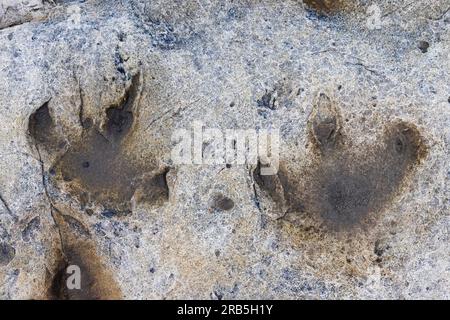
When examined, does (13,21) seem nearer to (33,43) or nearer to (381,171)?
(33,43)

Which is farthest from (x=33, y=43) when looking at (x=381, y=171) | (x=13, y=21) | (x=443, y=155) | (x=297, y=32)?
(x=443, y=155)

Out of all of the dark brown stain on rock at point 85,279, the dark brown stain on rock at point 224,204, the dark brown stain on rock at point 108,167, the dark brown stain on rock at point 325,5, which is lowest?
the dark brown stain on rock at point 85,279

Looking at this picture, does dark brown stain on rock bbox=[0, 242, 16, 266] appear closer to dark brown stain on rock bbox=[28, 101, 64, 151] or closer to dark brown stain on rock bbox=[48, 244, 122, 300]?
dark brown stain on rock bbox=[48, 244, 122, 300]

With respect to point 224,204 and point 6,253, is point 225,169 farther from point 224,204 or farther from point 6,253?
point 6,253

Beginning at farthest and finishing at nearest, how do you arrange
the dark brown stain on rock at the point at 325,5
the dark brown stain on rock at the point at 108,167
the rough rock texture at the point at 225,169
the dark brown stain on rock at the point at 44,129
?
1. the dark brown stain on rock at the point at 325,5
2. the dark brown stain on rock at the point at 44,129
3. the dark brown stain on rock at the point at 108,167
4. the rough rock texture at the point at 225,169

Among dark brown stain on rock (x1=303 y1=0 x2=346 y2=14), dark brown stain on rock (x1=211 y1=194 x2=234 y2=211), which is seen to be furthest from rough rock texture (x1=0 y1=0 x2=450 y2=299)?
dark brown stain on rock (x1=303 y1=0 x2=346 y2=14)

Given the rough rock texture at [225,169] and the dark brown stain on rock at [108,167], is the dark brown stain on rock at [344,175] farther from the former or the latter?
the dark brown stain on rock at [108,167]

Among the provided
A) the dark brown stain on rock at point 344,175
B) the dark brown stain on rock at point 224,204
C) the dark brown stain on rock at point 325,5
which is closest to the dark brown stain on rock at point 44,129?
the dark brown stain on rock at point 224,204
